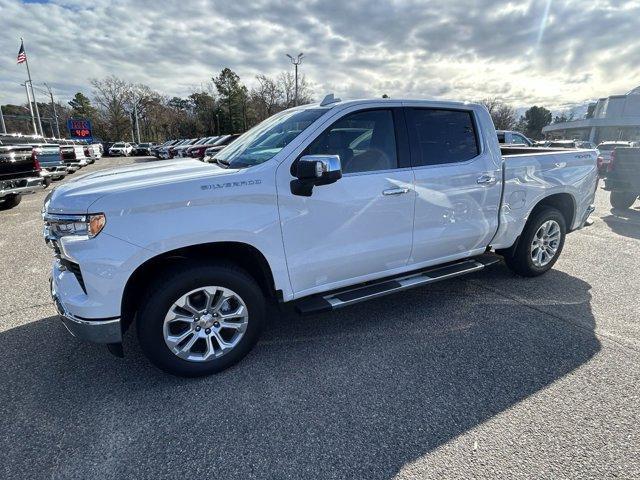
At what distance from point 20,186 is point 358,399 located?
30.5 feet

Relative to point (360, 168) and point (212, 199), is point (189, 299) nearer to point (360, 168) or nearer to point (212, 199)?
point (212, 199)

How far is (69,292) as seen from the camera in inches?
99.3

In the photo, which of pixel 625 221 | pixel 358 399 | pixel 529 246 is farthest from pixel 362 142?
pixel 625 221

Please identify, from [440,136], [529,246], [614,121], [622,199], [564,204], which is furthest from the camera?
[614,121]

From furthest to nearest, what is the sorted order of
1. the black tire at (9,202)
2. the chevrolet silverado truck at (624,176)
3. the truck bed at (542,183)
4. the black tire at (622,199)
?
the black tire at (9,202), the black tire at (622,199), the chevrolet silverado truck at (624,176), the truck bed at (542,183)

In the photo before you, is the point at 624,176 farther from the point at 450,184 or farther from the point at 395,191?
the point at 395,191

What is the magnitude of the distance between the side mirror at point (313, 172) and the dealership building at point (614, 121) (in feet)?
214

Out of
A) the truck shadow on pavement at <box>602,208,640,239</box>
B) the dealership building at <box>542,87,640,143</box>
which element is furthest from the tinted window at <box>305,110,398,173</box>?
the dealership building at <box>542,87,640,143</box>

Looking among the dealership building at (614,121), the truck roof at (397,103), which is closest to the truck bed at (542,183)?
the truck roof at (397,103)

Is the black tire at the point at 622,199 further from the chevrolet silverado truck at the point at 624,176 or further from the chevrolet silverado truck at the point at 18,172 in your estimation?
the chevrolet silverado truck at the point at 18,172

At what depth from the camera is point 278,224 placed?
279 centimetres

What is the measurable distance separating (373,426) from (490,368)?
3.78 ft

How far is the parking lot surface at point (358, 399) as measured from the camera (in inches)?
84.1

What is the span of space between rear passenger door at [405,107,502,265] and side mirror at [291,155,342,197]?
988 mm
